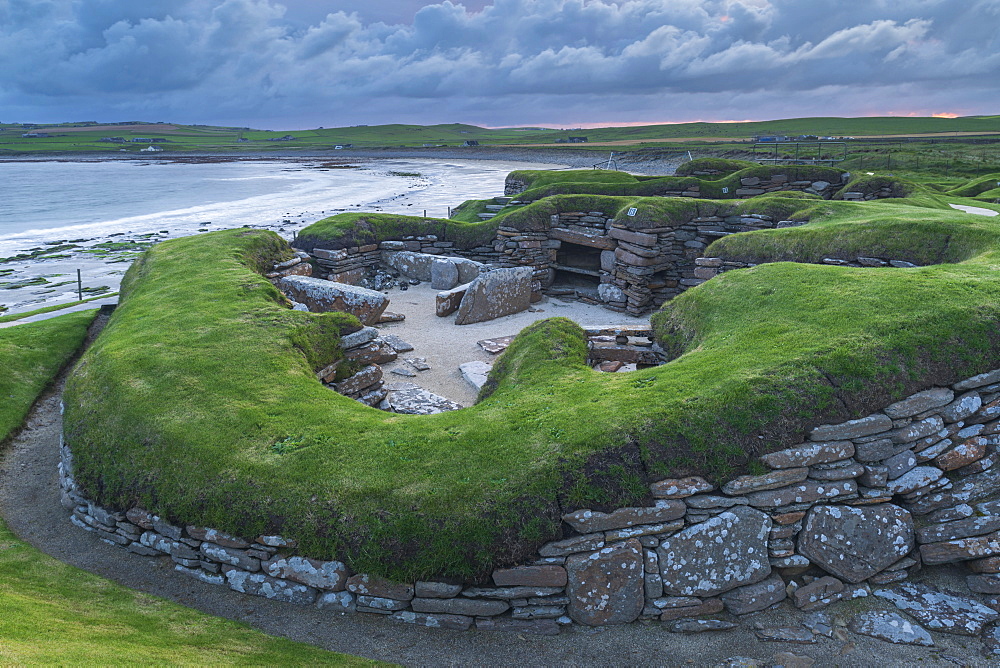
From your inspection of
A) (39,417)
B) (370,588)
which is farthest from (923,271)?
(39,417)

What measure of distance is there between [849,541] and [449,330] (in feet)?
41.2

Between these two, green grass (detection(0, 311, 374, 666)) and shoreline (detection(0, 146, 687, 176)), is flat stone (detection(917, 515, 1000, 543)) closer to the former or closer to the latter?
green grass (detection(0, 311, 374, 666))

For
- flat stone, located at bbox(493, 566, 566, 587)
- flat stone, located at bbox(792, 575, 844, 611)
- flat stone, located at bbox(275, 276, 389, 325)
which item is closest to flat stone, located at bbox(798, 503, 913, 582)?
flat stone, located at bbox(792, 575, 844, 611)

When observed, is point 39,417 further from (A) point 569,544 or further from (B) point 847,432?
(B) point 847,432

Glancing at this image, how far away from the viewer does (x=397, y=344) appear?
53.6 feet

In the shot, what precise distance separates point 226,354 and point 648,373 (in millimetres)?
7519

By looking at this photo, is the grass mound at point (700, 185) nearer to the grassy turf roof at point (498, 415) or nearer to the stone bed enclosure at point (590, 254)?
the stone bed enclosure at point (590, 254)

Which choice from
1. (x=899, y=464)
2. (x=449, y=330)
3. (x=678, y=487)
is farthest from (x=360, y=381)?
(x=899, y=464)

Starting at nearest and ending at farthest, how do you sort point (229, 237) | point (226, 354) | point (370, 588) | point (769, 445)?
1. point (370, 588)
2. point (769, 445)
3. point (226, 354)
4. point (229, 237)

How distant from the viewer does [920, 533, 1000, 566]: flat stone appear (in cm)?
743

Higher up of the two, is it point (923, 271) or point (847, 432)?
point (923, 271)

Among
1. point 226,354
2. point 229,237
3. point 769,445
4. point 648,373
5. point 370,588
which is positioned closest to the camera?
point 370,588

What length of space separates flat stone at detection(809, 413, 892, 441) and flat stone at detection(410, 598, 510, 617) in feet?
14.7

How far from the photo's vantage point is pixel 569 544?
266 inches
